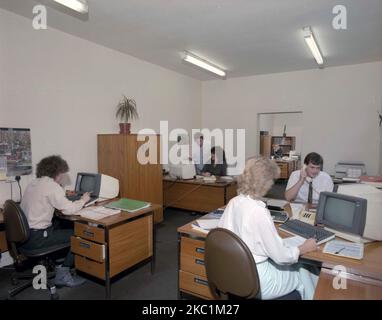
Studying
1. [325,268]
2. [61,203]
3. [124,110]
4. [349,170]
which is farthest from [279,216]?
[349,170]

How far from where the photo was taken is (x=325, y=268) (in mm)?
1655

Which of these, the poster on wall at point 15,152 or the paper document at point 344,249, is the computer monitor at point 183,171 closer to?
the poster on wall at point 15,152

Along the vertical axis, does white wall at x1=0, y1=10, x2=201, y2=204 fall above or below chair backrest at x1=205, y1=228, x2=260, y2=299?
above

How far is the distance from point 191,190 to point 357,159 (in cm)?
329

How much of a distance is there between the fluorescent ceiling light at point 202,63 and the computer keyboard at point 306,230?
10.9 ft

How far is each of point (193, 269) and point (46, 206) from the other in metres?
1.47

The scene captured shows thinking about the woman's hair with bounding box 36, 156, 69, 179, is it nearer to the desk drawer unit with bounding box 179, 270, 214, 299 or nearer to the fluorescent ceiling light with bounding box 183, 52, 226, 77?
the desk drawer unit with bounding box 179, 270, 214, 299

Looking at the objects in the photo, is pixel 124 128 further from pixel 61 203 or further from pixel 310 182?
pixel 310 182

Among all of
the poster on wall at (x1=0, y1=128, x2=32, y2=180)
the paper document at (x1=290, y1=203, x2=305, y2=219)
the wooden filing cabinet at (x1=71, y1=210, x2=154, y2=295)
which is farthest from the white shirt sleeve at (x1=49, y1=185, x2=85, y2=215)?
the paper document at (x1=290, y1=203, x2=305, y2=219)

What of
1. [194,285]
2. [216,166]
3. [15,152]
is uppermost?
[15,152]

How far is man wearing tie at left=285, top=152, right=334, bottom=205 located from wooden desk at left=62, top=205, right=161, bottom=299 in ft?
5.49


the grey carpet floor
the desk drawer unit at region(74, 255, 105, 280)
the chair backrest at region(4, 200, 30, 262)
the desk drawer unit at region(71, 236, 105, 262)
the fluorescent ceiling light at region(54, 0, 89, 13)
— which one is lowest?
the grey carpet floor

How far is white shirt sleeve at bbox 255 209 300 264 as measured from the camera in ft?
5.10

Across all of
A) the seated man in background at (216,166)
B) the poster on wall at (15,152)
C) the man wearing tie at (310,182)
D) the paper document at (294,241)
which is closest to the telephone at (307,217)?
the paper document at (294,241)
